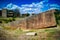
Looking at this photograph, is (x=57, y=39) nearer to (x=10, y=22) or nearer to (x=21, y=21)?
(x=21, y=21)

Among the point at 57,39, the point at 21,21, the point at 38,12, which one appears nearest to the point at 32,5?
the point at 38,12

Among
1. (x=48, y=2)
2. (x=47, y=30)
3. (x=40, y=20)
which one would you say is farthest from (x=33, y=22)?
(x=48, y=2)

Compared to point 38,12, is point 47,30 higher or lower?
lower

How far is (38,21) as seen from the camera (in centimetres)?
278

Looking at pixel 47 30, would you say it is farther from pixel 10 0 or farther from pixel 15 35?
pixel 10 0

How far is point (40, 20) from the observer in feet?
→ 9.12

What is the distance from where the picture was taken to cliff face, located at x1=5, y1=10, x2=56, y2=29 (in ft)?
9.03

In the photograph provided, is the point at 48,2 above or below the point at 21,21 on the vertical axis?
above

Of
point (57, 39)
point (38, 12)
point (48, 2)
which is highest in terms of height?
point (48, 2)

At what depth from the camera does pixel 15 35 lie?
2760 mm

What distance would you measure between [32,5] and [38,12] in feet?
0.66

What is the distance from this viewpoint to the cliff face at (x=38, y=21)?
2.75 meters

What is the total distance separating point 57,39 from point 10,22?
104 centimetres

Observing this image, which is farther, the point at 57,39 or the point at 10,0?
the point at 10,0
